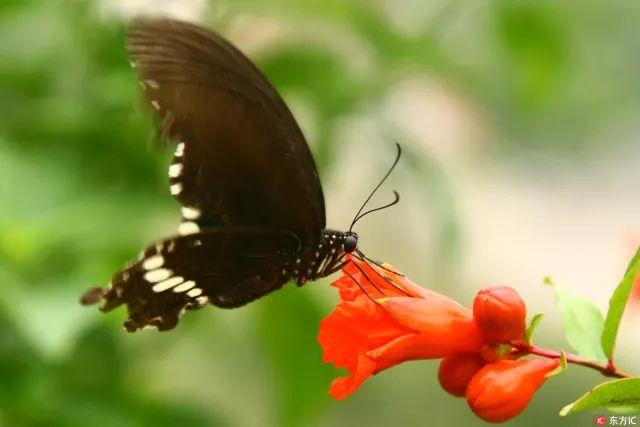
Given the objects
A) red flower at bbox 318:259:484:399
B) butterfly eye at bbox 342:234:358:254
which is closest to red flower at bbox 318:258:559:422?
red flower at bbox 318:259:484:399

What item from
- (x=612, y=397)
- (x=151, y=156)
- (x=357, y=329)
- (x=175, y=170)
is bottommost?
(x=612, y=397)

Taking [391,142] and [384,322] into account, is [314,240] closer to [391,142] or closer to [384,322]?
[384,322]

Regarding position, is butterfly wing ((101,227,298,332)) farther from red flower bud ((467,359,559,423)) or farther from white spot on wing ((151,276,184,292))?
red flower bud ((467,359,559,423))

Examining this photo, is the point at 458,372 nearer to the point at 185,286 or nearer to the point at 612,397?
the point at 612,397

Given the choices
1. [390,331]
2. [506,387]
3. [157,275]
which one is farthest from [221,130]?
[506,387]

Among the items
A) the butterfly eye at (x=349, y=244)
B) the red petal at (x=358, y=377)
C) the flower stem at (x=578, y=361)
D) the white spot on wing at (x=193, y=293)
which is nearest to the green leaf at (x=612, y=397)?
the flower stem at (x=578, y=361)

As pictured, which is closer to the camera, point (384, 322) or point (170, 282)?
point (384, 322)

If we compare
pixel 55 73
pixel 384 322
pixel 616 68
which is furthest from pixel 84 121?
pixel 616 68
